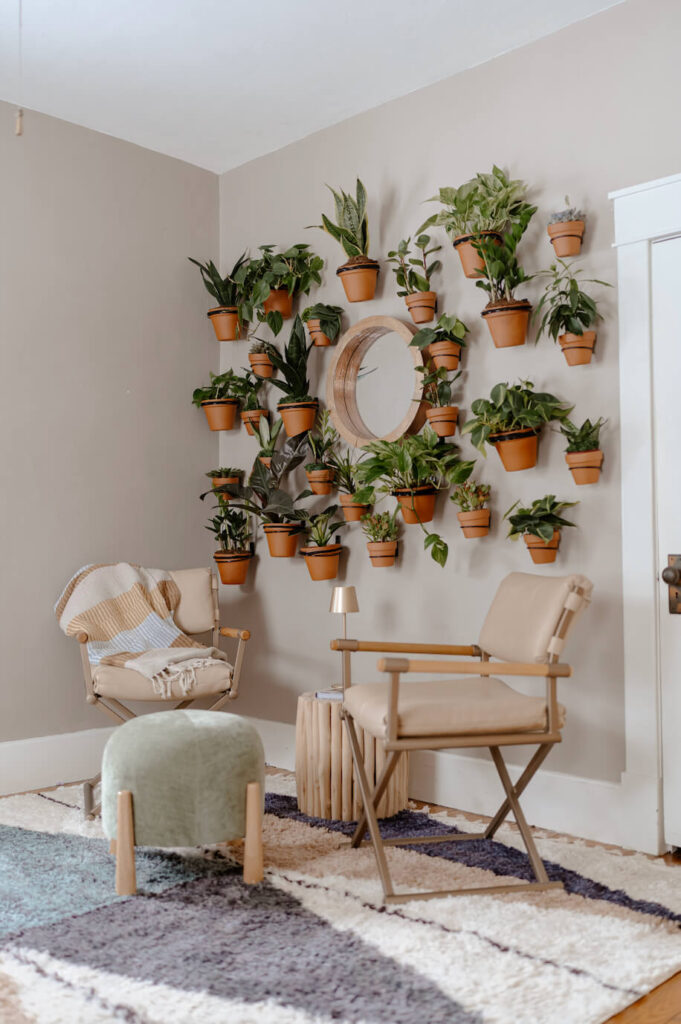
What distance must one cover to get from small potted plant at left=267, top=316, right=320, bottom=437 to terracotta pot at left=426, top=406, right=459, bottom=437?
665 millimetres

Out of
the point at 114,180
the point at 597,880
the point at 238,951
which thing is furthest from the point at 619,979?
the point at 114,180

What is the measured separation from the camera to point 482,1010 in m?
1.80

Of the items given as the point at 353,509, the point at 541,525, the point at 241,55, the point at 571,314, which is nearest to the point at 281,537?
the point at 353,509

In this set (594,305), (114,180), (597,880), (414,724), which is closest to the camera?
(414,724)

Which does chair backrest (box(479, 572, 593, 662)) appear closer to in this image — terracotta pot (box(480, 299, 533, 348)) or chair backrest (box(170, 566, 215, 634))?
terracotta pot (box(480, 299, 533, 348))

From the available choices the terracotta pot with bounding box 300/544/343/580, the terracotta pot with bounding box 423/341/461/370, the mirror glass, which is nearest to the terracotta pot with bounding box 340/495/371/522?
the terracotta pot with bounding box 300/544/343/580

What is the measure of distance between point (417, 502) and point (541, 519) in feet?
1.72

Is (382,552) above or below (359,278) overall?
below

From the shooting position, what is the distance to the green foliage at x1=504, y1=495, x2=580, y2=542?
9.82ft

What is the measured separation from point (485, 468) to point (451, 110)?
1.39 meters

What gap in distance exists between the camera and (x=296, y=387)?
390cm

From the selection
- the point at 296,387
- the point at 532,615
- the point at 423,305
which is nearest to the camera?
the point at 532,615

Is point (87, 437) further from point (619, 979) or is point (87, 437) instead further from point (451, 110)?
point (619, 979)

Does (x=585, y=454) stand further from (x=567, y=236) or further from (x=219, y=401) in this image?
(x=219, y=401)
